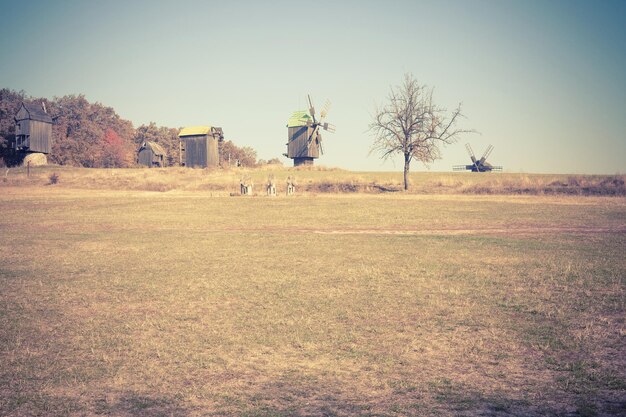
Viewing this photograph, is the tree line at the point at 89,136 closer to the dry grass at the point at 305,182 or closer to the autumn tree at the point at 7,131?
the autumn tree at the point at 7,131

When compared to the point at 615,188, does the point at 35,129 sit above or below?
above

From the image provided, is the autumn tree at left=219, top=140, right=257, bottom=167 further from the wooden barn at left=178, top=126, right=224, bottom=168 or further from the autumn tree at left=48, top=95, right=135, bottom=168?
the wooden barn at left=178, top=126, right=224, bottom=168

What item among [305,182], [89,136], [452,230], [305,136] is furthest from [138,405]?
[89,136]

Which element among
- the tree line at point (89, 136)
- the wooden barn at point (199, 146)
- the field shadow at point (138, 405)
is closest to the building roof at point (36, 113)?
the tree line at point (89, 136)

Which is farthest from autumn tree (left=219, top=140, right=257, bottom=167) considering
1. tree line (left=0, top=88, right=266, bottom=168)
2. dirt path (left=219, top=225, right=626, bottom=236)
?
dirt path (left=219, top=225, right=626, bottom=236)

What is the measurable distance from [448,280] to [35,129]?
75070 millimetres

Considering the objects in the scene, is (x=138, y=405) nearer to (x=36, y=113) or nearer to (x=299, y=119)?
(x=299, y=119)

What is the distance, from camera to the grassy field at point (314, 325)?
5.85m

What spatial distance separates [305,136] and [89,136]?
5096 cm

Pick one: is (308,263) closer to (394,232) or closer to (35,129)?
(394,232)

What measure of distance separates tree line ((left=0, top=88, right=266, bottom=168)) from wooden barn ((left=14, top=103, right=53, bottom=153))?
3.92 meters

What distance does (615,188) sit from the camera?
1778 inches

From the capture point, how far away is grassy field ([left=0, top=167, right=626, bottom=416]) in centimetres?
585

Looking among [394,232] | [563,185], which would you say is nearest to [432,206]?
[394,232]
